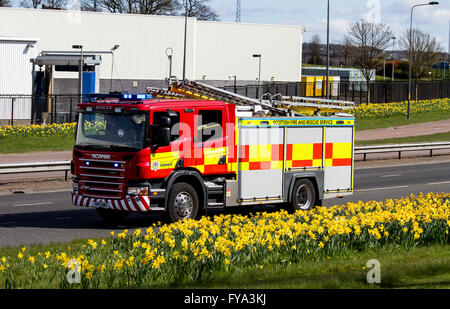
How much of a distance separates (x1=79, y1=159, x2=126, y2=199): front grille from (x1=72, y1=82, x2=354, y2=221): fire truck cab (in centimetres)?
2

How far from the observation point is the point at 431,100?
62438 millimetres

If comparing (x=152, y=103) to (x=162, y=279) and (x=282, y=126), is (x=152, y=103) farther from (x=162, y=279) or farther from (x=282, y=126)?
(x=162, y=279)

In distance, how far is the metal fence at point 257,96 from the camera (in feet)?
143

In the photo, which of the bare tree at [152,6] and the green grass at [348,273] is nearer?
the green grass at [348,273]

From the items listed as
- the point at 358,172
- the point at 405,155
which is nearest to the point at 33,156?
the point at 358,172

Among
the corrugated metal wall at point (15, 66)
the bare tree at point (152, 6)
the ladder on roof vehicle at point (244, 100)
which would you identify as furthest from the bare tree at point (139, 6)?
the ladder on roof vehicle at point (244, 100)

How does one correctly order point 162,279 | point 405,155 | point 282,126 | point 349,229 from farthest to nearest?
point 405,155 → point 282,126 → point 349,229 → point 162,279

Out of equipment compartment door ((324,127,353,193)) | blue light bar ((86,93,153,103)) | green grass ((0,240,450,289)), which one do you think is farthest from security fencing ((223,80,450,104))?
green grass ((0,240,450,289))

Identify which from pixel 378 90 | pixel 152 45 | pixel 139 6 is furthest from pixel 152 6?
pixel 378 90

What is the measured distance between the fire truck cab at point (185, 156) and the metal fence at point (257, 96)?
26.9 metres

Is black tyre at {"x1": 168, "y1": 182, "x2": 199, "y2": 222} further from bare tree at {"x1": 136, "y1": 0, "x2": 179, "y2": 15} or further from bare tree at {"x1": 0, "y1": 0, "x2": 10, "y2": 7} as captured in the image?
bare tree at {"x1": 0, "y1": 0, "x2": 10, "y2": 7}

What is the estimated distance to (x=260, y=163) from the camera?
52.0 feet

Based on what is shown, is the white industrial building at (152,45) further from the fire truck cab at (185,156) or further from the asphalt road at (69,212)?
the fire truck cab at (185,156)
